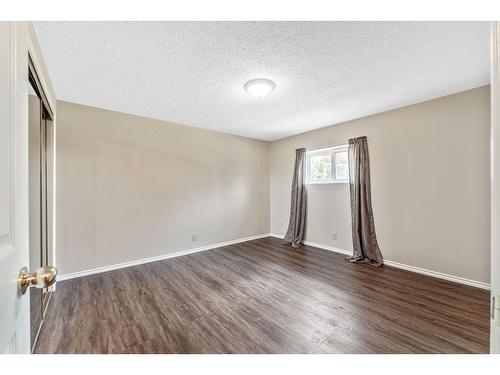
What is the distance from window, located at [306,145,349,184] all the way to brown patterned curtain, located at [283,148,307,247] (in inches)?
5.4

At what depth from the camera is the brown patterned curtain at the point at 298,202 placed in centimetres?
440

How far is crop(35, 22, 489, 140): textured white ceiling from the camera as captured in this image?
1572 millimetres

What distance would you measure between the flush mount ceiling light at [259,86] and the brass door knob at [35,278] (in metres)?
2.21

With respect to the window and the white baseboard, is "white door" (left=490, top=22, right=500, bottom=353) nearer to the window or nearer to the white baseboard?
the white baseboard

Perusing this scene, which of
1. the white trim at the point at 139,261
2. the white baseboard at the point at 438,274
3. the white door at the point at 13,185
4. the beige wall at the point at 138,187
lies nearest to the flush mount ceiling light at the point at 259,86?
the white door at the point at 13,185

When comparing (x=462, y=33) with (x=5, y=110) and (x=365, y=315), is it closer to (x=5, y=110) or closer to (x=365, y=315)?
(x=365, y=315)

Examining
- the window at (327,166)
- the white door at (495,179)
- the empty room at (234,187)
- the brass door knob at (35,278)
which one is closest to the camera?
the white door at (495,179)

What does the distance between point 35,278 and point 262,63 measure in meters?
2.09

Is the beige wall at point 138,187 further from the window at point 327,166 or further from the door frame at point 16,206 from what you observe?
the door frame at point 16,206

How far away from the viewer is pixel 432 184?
285 centimetres

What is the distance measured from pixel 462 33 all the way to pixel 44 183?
13.3ft

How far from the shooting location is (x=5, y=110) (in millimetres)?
523

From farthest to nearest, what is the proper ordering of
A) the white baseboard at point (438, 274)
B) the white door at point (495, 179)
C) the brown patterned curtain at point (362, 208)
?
the brown patterned curtain at point (362, 208) → the white baseboard at point (438, 274) → the white door at point (495, 179)

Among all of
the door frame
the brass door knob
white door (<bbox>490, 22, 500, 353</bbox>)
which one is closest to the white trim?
the door frame
